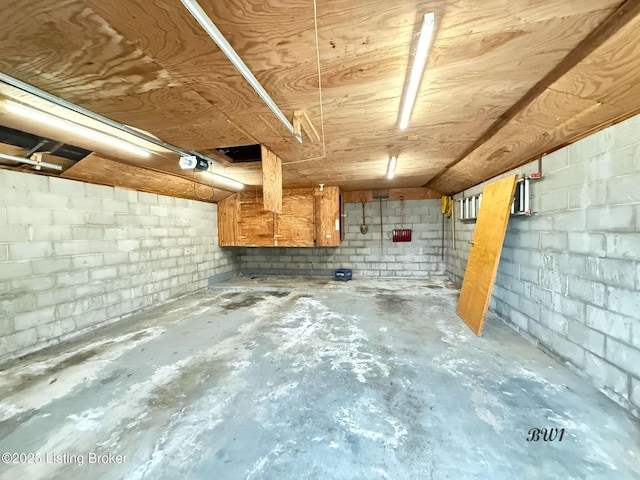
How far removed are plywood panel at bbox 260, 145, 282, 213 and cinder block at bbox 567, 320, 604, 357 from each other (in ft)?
9.79

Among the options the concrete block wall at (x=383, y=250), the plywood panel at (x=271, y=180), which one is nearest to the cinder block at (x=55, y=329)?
the plywood panel at (x=271, y=180)

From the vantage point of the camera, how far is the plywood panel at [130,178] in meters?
2.97

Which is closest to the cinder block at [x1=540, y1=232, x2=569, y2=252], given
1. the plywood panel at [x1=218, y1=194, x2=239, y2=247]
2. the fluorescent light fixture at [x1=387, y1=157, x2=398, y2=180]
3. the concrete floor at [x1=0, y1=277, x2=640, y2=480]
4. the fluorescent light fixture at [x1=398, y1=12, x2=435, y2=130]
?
the concrete floor at [x1=0, y1=277, x2=640, y2=480]

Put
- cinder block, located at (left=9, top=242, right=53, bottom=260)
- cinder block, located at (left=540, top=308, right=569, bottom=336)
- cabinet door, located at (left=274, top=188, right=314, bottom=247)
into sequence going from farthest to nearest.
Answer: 1. cabinet door, located at (left=274, top=188, right=314, bottom=247)
2. cinder block, located at (left=9, top=242, right=53, bottom=260)
3. cinder block, located at (left=540, top=308, right=569, bottom=336)

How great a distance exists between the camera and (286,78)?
5.24 feet

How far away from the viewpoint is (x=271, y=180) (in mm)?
2961

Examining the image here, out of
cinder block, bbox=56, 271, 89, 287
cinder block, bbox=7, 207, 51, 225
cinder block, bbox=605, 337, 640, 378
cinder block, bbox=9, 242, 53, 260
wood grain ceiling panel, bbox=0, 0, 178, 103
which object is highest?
wood grain ceiling panel, bbox=0, 0, 178, 103

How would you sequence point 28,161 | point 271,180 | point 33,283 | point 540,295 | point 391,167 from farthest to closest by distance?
point 391,167 < point 271,180 < point 33,283 < point 540,295 < point 28,161

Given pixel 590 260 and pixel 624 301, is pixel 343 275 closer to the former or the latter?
pixel 590 260

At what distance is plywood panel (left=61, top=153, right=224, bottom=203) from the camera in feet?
9.75

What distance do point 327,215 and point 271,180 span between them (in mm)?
2676

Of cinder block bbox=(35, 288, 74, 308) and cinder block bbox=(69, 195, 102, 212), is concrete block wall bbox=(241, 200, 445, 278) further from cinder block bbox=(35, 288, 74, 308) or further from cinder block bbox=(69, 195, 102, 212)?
cinder block bbox=(35, 288, 74, 308)

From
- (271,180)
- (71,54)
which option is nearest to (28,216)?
(71,54)

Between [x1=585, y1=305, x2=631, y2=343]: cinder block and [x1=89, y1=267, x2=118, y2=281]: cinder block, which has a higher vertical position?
[x1=89, y1=267, x2=118, y2=281]: cinder block
